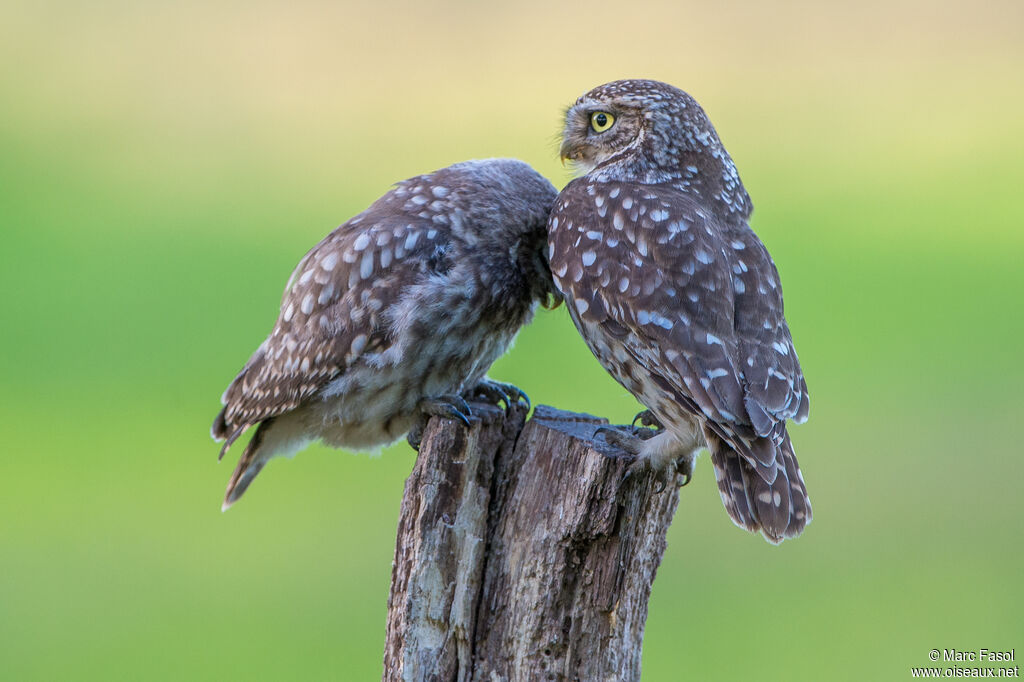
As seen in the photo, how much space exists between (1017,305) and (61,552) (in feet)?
28.8

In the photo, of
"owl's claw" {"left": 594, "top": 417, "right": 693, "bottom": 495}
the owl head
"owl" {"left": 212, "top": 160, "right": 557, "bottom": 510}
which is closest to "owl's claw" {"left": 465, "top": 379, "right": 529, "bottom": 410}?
"owl" {"left": 212, "top": 160, "right": 557, "bottom": 510}

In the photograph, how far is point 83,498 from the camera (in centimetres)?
832

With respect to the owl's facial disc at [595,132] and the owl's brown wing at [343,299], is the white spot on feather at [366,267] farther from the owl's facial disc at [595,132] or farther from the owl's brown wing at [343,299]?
the owl's facial disc at [595,132]

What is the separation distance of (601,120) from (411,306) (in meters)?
1.07

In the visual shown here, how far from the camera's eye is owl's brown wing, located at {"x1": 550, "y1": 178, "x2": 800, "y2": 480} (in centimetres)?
334

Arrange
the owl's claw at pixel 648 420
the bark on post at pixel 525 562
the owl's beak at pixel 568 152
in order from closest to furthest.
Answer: the bark on post at pixel 525 562, the owl's claw at pixel 648 420, the owl's beak at pixel 568 152

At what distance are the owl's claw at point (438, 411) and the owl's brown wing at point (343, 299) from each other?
0.27m

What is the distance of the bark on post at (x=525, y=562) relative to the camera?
3480mm

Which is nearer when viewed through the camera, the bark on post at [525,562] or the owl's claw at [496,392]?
the bark on post at [525,562]

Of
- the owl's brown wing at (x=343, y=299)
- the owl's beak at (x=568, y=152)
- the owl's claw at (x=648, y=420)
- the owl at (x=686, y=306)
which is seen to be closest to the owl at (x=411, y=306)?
the owl's brown wing at (x=343, y=299)

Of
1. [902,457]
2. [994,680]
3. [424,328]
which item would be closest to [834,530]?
[902,457]

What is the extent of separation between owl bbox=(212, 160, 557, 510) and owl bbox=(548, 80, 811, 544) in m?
0.32

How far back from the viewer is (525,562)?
3.54 metres

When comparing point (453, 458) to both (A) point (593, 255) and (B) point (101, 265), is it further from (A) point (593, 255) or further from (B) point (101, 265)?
(B) point (101, 265)
